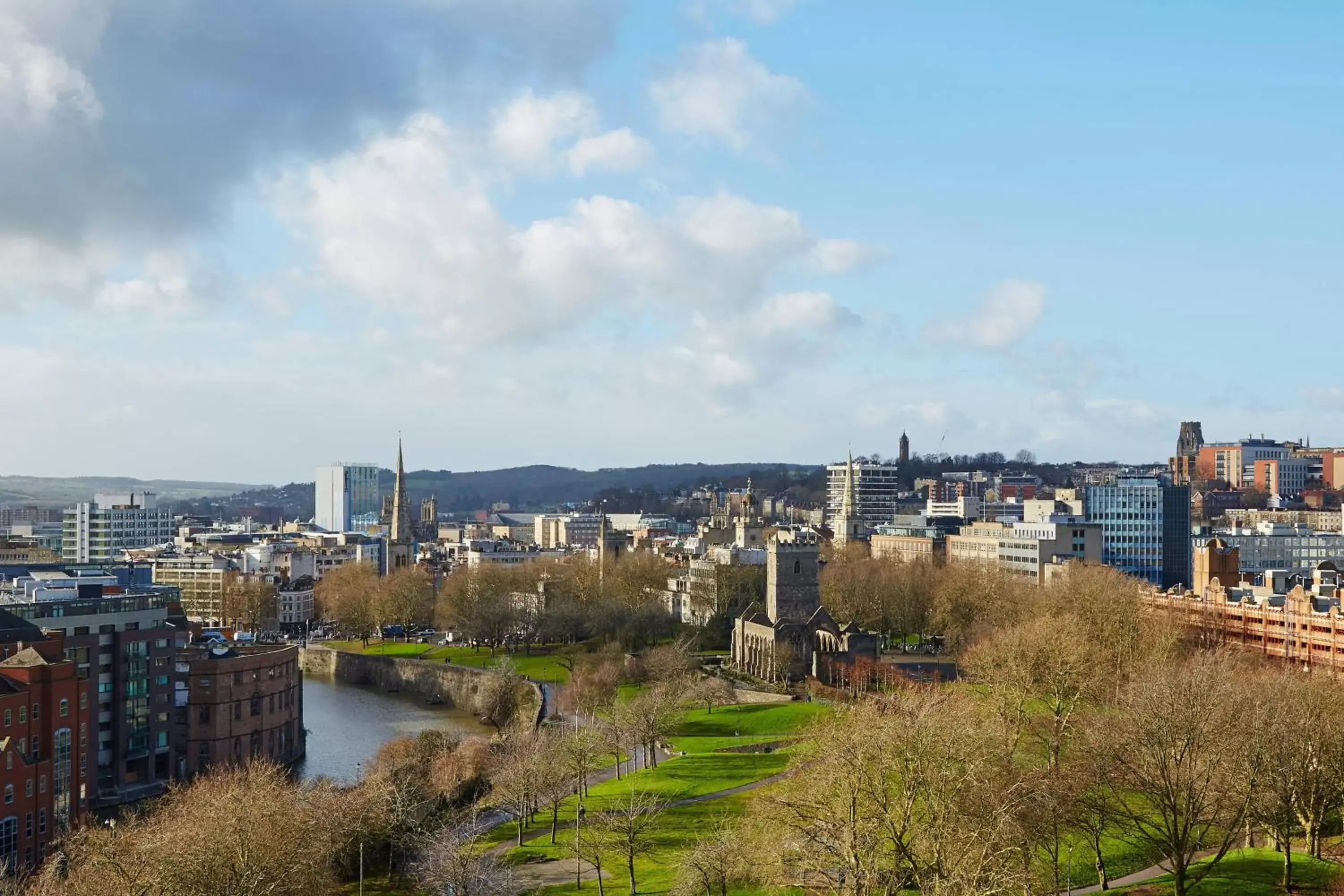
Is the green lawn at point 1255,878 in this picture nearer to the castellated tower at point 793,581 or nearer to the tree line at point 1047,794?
the tree line at point 1047,794

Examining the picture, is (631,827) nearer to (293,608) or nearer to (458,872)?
(458,872)

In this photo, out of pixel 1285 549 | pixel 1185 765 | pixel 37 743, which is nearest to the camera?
pixel 1185 765

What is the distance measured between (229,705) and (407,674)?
36343 mm

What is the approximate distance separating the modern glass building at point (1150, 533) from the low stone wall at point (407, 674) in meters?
68.2

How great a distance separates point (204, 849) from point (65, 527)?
588 ft

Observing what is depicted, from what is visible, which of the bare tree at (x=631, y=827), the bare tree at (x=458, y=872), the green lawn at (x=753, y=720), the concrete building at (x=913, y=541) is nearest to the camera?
the bare tree at (x=458, y=872)

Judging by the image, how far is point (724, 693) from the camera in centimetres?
9038

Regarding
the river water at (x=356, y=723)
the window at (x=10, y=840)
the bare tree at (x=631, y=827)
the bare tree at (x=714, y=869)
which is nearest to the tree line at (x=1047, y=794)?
the bare tree at (x=714, y=869)

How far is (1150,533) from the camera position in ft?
448

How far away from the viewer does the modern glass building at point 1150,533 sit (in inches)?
5344

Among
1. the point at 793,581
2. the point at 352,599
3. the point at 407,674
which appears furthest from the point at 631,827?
the point at 352,599

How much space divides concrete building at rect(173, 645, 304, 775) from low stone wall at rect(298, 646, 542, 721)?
17.2 m

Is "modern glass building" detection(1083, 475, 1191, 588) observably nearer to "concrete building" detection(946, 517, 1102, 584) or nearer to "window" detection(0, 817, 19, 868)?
"concrete building" detection(946, 517, 1102, 584)

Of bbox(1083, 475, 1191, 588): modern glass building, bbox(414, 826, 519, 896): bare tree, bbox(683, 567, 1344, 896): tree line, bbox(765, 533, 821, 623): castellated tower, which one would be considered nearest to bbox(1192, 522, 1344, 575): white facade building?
bbox(1083, 475, 1191, 588): modern glass building
